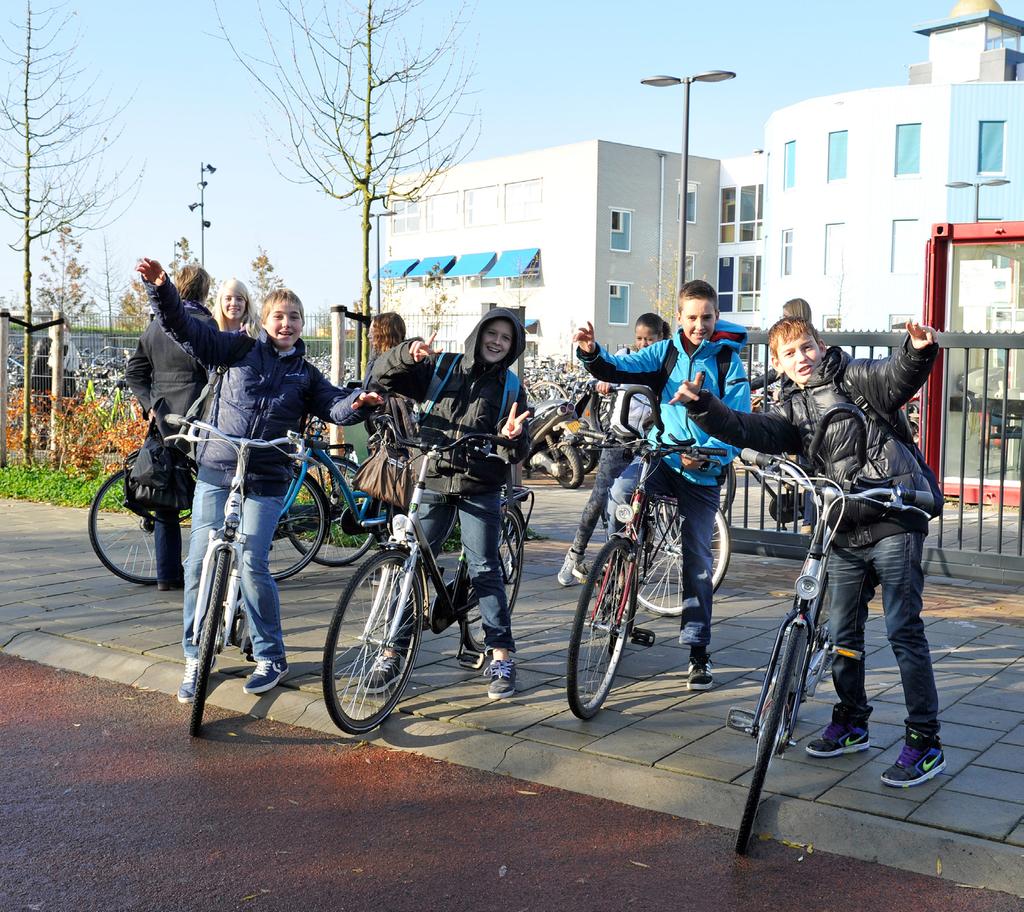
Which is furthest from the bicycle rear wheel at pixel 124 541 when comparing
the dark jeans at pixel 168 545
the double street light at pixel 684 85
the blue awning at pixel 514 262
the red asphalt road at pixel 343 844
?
the blue awning at pixel 514 262

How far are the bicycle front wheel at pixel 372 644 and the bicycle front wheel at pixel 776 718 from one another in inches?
65.9

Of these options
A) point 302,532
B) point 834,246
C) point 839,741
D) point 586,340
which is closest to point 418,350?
point 586,340

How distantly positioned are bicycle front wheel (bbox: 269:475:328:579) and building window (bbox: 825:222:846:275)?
38.9 m

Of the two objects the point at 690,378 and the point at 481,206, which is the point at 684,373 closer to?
the point at 690,378

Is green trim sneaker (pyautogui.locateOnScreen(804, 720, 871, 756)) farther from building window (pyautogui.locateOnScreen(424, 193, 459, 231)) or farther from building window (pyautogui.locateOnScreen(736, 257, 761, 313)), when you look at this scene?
building window (pyautogui.locateOnScreen(424, 193, 459, 231))

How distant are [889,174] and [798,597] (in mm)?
42288

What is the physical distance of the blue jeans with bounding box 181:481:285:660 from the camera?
18.8ft

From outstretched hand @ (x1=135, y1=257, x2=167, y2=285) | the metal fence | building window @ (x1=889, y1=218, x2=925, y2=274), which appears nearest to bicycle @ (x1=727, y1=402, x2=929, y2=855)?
outstretched hand @ (x1=135, y1=257, x2=167, y2=285)

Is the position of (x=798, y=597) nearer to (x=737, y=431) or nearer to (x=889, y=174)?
(x=737, y=431)

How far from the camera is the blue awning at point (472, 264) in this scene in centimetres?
5375

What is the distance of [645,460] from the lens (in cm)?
586

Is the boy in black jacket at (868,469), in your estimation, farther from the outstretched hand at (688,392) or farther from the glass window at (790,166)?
the glass window at (790,166)

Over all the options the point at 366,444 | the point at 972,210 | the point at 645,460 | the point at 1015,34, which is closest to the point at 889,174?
the point at 972,210

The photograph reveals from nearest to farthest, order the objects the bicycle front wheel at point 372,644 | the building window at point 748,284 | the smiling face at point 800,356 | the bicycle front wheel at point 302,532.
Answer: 1. the smiling face at point 800,356
2. the bicycle front wheel at point 372,644
3. the bicycle front wheel at point 302,532
4. the building window at point 748,284
